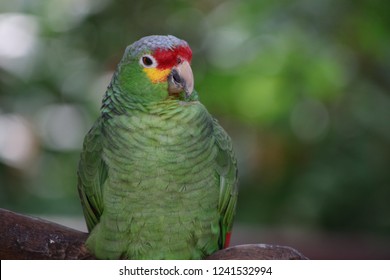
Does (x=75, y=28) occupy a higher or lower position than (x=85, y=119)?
higher

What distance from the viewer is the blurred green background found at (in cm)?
172

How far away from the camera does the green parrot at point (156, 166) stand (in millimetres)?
824

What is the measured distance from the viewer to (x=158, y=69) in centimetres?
81

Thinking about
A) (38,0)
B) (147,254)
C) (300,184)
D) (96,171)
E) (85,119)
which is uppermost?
(38,0)

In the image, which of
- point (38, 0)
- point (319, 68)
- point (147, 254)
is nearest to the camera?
point (147, 254)

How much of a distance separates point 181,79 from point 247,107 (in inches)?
34.6

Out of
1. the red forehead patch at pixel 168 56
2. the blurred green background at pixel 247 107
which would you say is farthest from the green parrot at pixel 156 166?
the blurred green background at pixel 247 107

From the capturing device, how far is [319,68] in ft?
5.25

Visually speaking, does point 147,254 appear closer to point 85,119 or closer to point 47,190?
point 85,119

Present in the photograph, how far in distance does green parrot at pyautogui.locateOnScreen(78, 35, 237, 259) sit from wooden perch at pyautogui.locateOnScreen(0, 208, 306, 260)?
0.15ft

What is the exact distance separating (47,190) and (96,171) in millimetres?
1457

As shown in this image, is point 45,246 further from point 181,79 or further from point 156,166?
point 181,79

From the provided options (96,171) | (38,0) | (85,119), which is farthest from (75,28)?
(96,171)

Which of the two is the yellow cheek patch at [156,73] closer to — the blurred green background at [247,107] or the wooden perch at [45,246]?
the wooden perch at [45,246]
